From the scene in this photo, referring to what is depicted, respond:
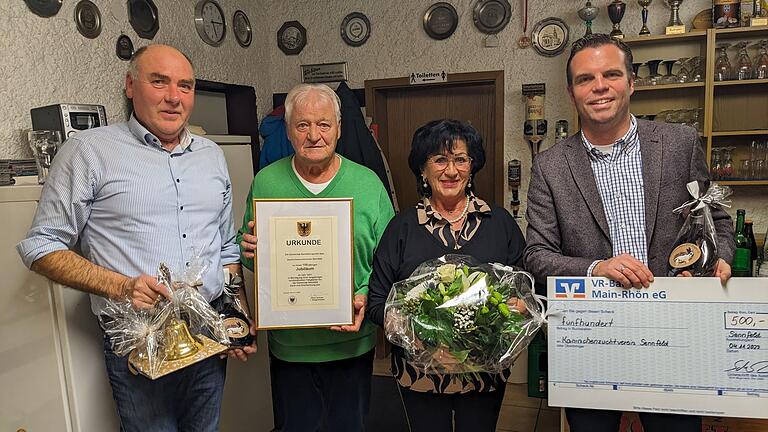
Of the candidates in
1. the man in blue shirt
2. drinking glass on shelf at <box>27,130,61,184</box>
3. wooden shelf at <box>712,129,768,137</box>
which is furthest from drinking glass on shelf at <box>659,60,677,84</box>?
drinking glass on shelf at <box>27,130,61,184</box>

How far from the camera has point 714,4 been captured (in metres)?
2.90

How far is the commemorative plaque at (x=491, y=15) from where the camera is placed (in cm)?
341

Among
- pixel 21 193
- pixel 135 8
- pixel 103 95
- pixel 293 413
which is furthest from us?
pixel 135 8

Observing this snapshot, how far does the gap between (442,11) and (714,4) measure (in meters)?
1.54

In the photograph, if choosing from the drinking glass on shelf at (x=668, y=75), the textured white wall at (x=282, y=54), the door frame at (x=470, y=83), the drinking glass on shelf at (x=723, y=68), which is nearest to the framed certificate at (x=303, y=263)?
the textured white wall at (x=282, y=54)

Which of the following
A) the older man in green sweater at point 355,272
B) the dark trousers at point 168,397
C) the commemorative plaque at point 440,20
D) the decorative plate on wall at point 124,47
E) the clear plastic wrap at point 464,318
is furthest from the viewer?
the commemorative plaque at point 440,20

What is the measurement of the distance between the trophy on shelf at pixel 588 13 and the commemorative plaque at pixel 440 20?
771 millimetres

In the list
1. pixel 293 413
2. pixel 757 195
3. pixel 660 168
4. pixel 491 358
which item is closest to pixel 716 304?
pixel 660 168

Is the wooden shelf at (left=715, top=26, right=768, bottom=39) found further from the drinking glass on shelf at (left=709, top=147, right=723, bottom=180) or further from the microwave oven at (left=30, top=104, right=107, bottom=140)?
the microwave oven at (left=30, top=104, right=107, bottom=140)

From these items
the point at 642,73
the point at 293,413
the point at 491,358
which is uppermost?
the point at 642,73

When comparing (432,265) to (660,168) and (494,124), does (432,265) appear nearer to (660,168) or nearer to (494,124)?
(660,168)

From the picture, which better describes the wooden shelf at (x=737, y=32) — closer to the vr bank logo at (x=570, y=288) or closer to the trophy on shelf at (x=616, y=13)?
the trophy on shelf at (x=616, y=13)

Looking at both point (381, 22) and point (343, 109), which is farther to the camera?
point (381, 22)

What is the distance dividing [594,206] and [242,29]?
9.31ft
